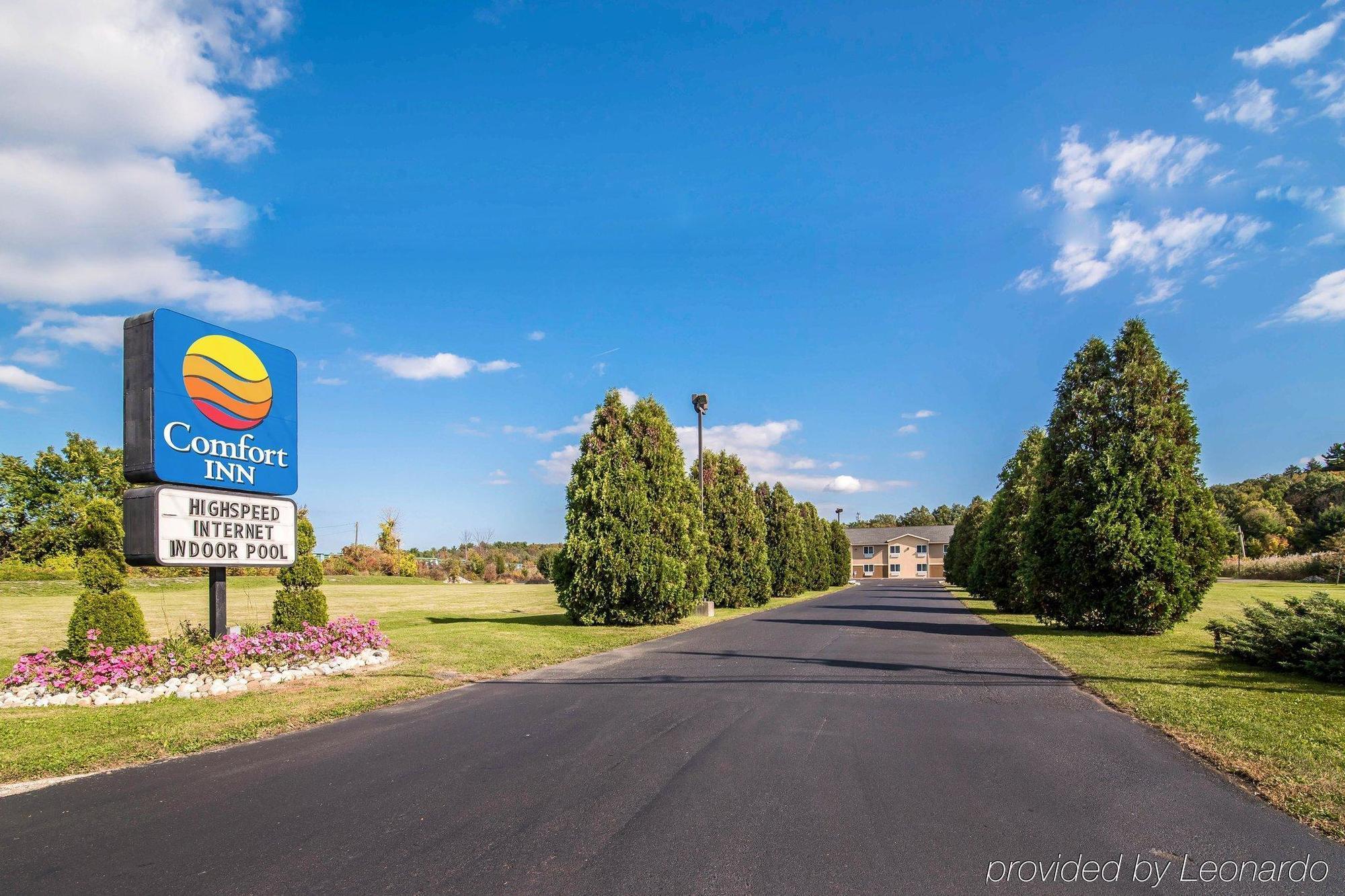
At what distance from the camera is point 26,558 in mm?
40906

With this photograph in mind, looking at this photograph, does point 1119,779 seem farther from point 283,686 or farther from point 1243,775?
point 283,686

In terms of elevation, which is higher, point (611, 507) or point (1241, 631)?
point (611, 507)

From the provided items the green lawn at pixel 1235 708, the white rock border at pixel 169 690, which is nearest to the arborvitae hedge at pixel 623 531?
the white rock border at pixel 169 690

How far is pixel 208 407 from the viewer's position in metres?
10.4

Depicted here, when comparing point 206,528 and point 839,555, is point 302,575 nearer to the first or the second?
point 206,528

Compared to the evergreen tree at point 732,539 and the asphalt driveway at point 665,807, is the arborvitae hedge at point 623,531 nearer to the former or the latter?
the evergreen tree at point 732,539

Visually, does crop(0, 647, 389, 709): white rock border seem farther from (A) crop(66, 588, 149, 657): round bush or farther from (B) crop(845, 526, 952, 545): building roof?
(B) crop(845, 526, 952, 545): building roof

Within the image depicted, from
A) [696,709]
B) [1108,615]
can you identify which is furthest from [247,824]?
[1108,615]

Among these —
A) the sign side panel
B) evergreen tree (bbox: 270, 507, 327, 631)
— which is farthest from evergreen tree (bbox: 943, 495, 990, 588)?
the sign side panel

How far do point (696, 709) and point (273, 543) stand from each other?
298 inches

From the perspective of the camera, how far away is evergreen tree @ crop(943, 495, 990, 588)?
37.8 m

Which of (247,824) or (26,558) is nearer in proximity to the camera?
(247,824)

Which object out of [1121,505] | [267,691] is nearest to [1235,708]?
[1121,505]

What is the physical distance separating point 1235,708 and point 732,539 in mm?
20148
